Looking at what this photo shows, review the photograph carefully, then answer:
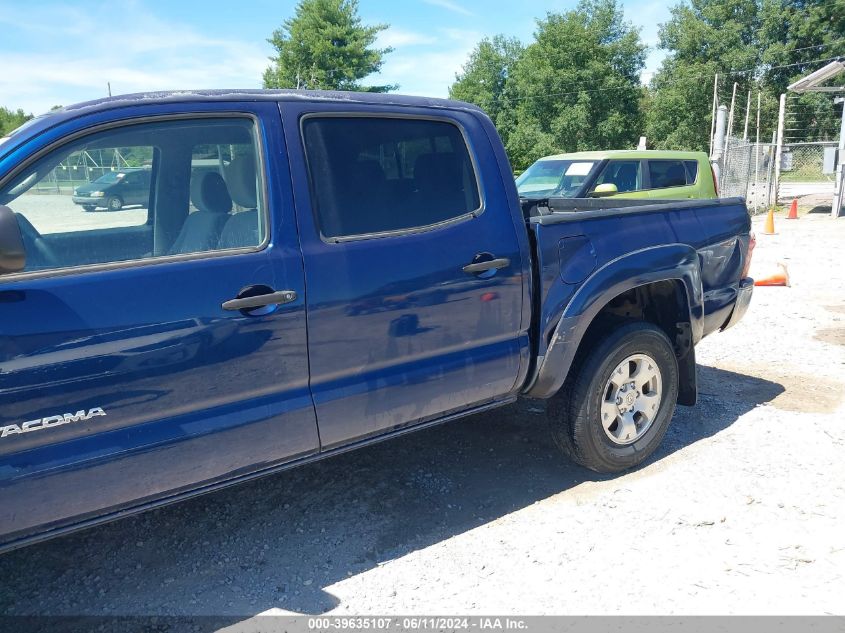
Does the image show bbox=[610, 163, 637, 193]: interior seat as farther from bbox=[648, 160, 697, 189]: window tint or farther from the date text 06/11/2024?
the date text 06/11/2024

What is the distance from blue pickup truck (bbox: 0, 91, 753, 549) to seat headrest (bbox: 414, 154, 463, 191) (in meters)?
0.01

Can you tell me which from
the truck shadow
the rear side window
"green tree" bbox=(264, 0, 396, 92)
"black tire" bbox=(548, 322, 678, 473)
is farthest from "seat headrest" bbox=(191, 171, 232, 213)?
"green tree" bbox=(264, 0, 396, 92)

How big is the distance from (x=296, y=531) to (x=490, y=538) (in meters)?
0.94

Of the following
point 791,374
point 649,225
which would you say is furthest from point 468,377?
point 791,374

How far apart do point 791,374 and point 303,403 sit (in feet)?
14.7

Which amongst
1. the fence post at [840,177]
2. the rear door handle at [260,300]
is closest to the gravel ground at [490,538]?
the rear door handle at [260,300]

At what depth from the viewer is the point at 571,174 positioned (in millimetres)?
9609

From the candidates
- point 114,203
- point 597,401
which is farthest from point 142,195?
point 597,401

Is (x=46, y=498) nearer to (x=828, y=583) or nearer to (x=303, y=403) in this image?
(x=303, y=403)

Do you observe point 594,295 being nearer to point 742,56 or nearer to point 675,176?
point 675,176

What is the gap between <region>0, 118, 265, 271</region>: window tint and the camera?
2320 millimetres

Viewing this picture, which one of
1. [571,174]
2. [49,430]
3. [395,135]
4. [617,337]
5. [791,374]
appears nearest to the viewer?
[49,430]

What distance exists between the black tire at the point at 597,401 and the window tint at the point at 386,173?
1.08 metres

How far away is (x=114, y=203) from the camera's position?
265cm
